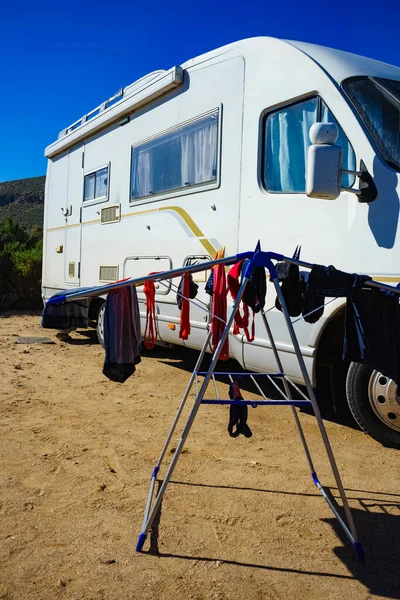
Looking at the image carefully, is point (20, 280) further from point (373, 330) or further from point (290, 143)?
point (373, 330)

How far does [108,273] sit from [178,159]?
1947 millimetres

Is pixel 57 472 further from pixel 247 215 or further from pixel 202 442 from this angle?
pixel 247 215

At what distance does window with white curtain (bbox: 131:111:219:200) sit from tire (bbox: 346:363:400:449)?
2.32 m

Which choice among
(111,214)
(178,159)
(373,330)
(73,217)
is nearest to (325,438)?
(373,330)

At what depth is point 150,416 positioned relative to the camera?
444cm

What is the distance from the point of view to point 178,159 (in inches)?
216

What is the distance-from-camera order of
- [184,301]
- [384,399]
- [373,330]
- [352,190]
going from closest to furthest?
1. [373,330]
2. [184,301]
3. [352,190]
4. [384,399]

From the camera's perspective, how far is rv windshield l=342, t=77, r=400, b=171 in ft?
12.2

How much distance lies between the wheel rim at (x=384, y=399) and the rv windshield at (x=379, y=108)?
5.12 feet

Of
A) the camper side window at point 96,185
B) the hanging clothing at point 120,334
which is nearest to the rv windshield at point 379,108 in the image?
the hanging clothing at point 120,334

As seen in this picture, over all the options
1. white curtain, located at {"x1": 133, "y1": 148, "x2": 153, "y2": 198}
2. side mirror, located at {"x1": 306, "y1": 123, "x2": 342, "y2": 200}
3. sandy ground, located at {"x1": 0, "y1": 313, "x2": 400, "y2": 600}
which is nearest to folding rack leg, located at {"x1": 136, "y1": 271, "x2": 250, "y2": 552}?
sandy ground, located at {"x1": 0, "y1": 313, "x2": 400, "y2": 600}

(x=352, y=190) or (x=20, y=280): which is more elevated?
(x=352, y=190)

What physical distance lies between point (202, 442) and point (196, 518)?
44.0 inches

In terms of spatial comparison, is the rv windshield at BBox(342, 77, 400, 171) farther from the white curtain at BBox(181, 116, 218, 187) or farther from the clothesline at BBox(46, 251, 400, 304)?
the clothesline at BBox(46, 251, 400, 304)
